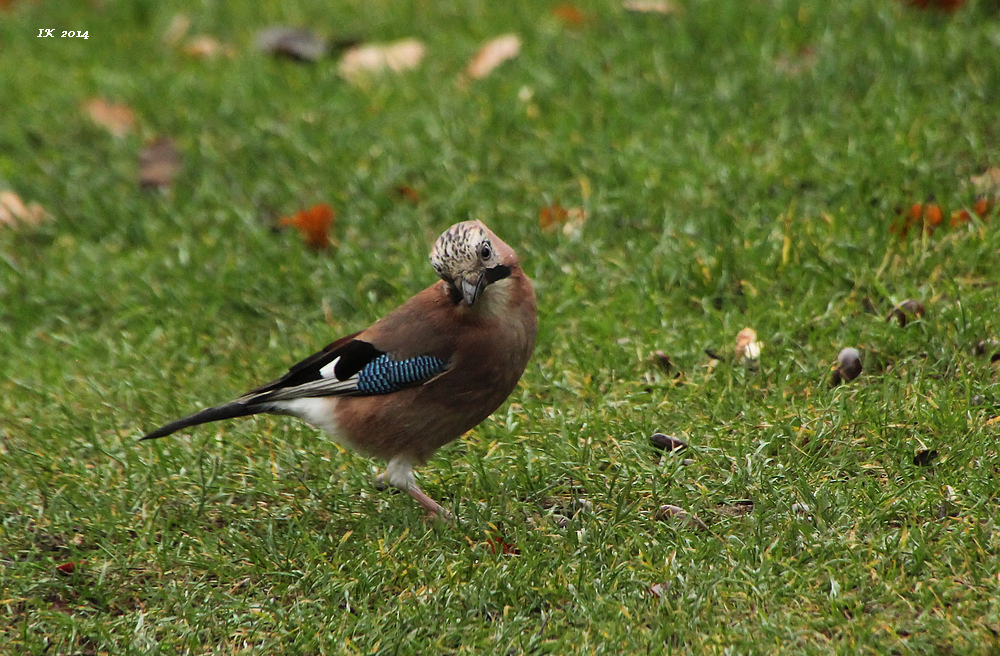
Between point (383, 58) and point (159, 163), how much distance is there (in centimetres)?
166

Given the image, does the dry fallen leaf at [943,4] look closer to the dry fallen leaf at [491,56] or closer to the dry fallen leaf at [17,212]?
the dry fallen leaf at [491,56]


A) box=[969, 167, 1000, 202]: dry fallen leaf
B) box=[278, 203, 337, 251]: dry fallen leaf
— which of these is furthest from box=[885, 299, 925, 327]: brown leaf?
box=[278, 203, 337, 251]: dry fallen leaf

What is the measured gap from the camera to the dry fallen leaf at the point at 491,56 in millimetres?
7629

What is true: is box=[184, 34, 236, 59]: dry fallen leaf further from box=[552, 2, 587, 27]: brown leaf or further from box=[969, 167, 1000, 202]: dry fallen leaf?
box=[969, 167, 1000, 202]: dry fallen leaf

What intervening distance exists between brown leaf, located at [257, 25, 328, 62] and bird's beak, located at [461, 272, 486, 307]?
4.31 metres

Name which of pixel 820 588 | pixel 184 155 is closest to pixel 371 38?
pixel 184 155

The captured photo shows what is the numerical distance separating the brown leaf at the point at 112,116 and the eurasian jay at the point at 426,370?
3.48m

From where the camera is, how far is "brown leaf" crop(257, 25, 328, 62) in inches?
321

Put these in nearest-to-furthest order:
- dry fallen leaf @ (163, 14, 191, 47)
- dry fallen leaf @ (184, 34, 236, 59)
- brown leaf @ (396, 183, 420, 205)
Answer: brown leaf @ (396, 183, 420, 205) → dry fallen leaf @ (184, 34, 236, 59) → dry fallen leaf @ (163, 14, 191, 47)

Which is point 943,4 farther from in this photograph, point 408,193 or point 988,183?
point 408,193

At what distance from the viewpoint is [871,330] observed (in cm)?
510

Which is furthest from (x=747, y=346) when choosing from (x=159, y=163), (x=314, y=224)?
(x=159, y=163)

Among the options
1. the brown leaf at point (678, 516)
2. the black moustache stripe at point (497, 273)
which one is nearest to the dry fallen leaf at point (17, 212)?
the black moustache stripe at point (497, 273)

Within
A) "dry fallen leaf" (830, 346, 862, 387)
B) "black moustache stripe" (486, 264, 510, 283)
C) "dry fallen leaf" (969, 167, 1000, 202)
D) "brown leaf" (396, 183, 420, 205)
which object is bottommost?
"dry fallen leaf" (830, 346, 862, 387)
